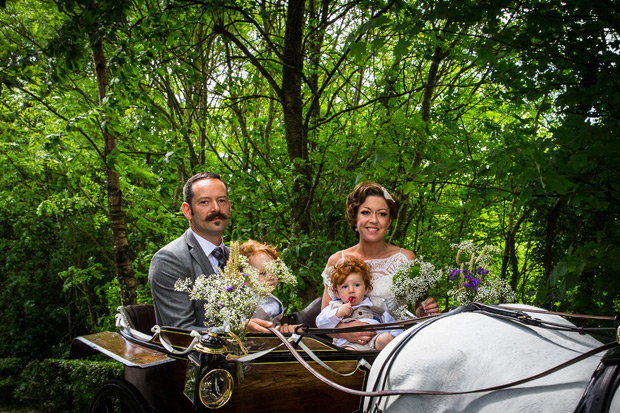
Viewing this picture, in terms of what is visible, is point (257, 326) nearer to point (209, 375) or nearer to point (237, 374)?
point (237, 374)

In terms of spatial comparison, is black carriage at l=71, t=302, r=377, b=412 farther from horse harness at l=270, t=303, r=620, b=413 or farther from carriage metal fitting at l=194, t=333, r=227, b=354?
horse harness at l=270, t=303, r=620, b=413

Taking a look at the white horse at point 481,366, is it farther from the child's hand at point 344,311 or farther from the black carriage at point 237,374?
the child's hand at point 344,311

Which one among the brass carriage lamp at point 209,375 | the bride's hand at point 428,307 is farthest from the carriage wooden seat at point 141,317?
the bride's hand at point 428,307

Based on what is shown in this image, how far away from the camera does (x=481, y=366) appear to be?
74.5 inches

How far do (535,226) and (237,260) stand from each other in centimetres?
508

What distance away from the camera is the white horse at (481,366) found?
66.9 inches

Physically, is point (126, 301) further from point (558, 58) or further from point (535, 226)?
point (535, 226)

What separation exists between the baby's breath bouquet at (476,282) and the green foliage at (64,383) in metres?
4.62

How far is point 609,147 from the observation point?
2.98m

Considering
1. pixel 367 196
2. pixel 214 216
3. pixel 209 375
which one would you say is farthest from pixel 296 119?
pixel 209 375

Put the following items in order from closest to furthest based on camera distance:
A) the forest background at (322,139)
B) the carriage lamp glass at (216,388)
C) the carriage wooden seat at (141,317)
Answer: the carriage lamp glass at (216,388)
the forest background at (322,139)
the carriage wooden seat at (141,317)

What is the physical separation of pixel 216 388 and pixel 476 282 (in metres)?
1.58

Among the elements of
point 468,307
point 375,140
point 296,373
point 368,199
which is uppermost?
point 375,140

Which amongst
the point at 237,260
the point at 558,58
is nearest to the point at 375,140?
the point at 558,58
